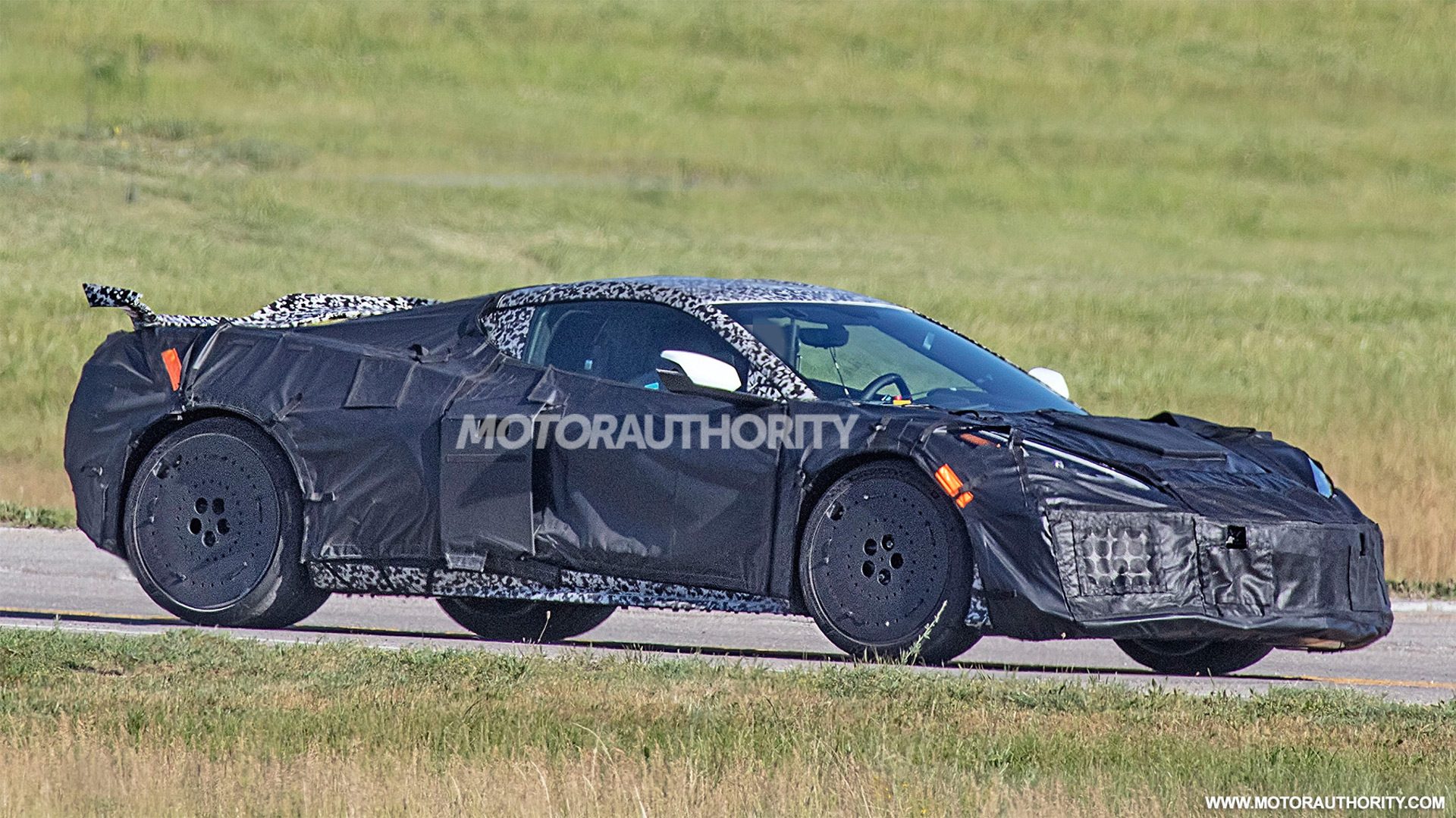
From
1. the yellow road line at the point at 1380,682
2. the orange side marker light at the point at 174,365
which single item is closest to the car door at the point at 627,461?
the orange side marker light at the point at 174,365

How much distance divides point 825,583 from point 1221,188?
6886 cm

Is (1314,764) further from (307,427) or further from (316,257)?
(316,257)

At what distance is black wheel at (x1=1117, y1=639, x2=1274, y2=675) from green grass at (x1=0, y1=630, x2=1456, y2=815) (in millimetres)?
1076

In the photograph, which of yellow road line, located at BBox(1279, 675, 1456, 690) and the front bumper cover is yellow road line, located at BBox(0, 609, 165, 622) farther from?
→ yellow road line, located at BBox(1279, 675, 1456, 690)

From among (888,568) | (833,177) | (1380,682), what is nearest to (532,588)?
(888,568)

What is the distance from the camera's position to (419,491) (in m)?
9.42

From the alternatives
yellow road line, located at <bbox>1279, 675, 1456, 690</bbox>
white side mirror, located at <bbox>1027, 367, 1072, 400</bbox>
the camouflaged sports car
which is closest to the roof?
the camouflaged sports car

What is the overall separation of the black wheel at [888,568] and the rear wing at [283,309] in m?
2.51

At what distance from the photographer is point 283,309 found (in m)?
10.8

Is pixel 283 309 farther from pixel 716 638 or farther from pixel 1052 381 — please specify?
pixel 1052 381

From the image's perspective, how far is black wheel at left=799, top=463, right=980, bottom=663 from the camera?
8320 millimetres

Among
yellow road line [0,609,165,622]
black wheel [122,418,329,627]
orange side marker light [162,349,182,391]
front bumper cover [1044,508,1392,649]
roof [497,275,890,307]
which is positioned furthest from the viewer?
yellow road line [0,609,165,622]

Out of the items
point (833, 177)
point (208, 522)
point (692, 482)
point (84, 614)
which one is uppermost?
point (833, 177)

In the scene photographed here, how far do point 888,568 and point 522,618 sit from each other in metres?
2.44
